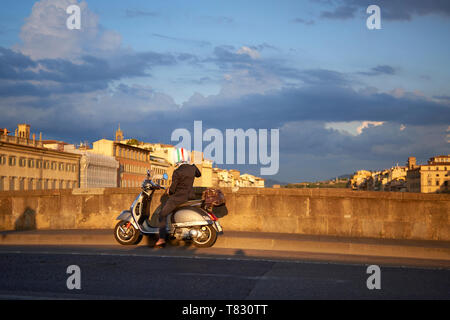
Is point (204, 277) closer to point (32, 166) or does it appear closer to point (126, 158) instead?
point (32, 166)

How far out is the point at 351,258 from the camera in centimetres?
1133

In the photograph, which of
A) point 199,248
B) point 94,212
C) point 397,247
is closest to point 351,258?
point 397,247

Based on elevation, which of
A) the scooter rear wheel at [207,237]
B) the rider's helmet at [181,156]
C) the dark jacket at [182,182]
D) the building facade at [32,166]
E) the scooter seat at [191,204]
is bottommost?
the scooter rear wheel at [207,237]

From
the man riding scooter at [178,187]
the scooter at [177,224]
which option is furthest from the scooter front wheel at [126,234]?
the man riding scooter at [178,187]

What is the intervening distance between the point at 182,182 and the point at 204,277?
4.62 metres

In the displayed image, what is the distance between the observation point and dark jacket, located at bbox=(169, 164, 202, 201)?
40.9 feet

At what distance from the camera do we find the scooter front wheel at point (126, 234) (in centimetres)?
1293

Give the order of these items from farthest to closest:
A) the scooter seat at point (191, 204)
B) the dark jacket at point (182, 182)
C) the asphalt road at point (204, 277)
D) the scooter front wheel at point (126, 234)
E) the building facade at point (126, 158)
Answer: the building facade at point (126, 158)
the scooter front wheel at point (126, 234)
the scooter seat at point (191, 204)
the dark jacket at point (182, 182)
the asphalt road at point (204, 277)

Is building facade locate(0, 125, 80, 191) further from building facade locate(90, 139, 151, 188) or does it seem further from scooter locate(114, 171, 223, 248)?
scooter locate(114, 171, 223, 248)

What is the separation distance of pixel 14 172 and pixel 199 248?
10083 cm

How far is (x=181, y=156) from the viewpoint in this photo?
41.3ft

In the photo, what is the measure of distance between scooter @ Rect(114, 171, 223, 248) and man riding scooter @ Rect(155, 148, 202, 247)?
162 millimetres

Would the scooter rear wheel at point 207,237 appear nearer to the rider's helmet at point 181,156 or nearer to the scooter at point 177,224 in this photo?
the scooter at point 177,224
